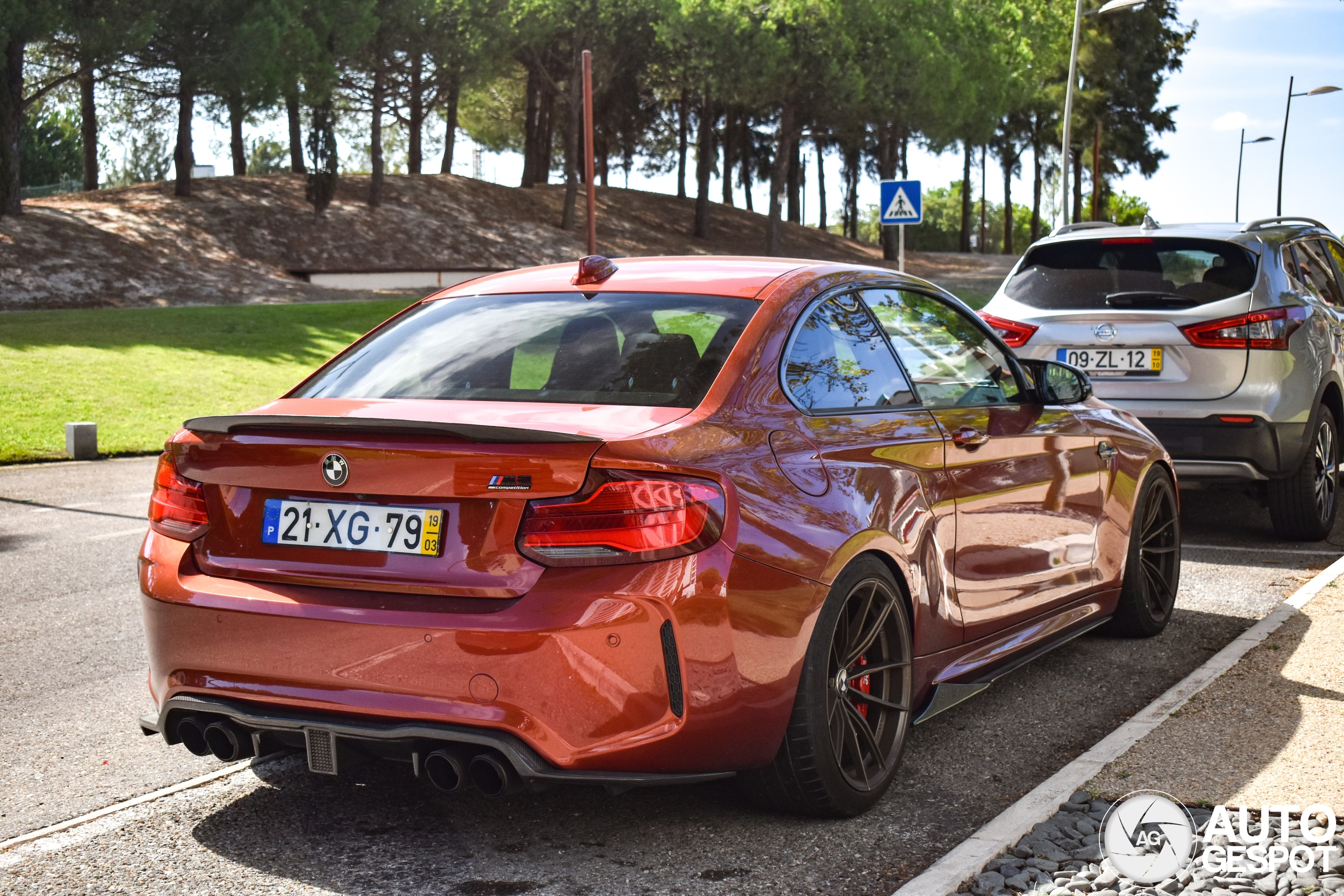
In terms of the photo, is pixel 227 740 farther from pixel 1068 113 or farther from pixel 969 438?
pixel 1068 113

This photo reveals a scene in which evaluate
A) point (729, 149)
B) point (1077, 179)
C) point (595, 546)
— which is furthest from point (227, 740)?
point (1077, 179)

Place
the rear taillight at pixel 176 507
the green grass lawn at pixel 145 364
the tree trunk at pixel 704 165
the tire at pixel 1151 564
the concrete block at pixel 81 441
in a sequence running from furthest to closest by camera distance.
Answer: the tree trunk at pixel 704 165 → the green grass lawn at pixel 145 364 → the concrete block at pixel 81 441 → the tire at pixel 1151 564 → the rear taillight at pixel 176 507

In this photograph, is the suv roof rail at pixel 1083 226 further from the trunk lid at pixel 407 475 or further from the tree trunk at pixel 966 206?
the tree trunk at pixel 966 206

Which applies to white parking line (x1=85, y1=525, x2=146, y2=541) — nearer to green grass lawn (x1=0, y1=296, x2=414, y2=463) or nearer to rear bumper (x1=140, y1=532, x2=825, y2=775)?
green grass lawn (x1=0, y1=296, x2=414, y2=463)

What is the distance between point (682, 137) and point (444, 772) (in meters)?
53.5

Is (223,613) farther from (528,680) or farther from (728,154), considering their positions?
(728,154)

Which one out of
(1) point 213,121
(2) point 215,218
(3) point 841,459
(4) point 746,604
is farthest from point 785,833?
(1) point 213,121

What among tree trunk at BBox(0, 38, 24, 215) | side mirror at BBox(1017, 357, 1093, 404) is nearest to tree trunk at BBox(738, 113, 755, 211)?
tree trunk at BBox(0, 38, 24, 215)

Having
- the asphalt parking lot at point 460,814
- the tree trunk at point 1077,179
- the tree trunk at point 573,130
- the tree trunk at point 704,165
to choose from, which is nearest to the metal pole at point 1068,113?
the tree trunk at point 573,130

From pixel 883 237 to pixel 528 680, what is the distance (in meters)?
61.4

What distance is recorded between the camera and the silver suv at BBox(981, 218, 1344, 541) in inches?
311

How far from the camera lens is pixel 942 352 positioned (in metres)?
4.84

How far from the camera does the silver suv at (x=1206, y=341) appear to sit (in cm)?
791

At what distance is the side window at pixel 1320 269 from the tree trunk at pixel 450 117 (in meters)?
38.4
